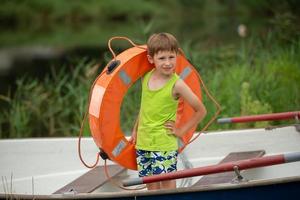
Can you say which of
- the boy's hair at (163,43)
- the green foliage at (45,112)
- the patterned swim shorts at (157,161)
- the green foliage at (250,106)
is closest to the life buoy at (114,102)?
the patterned swim shorts at (157,161)

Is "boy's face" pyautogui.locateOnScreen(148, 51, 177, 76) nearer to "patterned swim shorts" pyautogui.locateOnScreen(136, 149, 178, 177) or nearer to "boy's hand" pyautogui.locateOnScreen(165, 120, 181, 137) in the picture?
"boy's hand" pyautogui.locateOnScreen(165, 120, 181, 137)

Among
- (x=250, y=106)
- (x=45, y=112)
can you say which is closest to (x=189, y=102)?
(x=250, y=106)

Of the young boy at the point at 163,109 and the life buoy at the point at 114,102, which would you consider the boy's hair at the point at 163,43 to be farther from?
the life buoy at the point at 114,102

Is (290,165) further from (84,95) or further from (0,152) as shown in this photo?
(84,95)

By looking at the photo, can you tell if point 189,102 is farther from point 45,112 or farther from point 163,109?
point 45,112

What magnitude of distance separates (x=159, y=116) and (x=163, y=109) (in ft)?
0.15

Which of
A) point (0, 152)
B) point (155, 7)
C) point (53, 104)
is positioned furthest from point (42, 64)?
point (155, 7)

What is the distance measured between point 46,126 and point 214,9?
81.5 ft

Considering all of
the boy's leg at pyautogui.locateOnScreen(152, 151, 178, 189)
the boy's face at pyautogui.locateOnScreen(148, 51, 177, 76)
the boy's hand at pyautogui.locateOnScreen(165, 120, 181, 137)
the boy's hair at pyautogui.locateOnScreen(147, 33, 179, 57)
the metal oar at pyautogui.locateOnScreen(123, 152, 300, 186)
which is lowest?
the metal oar at pyautogui.locateOnScreen(123, 152, 300, 186)

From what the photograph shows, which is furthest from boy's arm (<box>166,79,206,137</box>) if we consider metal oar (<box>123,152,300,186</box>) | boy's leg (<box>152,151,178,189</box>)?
metal oar (<box>123,152,300,186</box>)

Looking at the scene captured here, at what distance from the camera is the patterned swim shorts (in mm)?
4348

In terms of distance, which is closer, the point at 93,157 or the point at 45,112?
the point at 93,157

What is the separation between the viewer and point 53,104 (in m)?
7.80

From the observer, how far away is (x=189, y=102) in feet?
14.0
